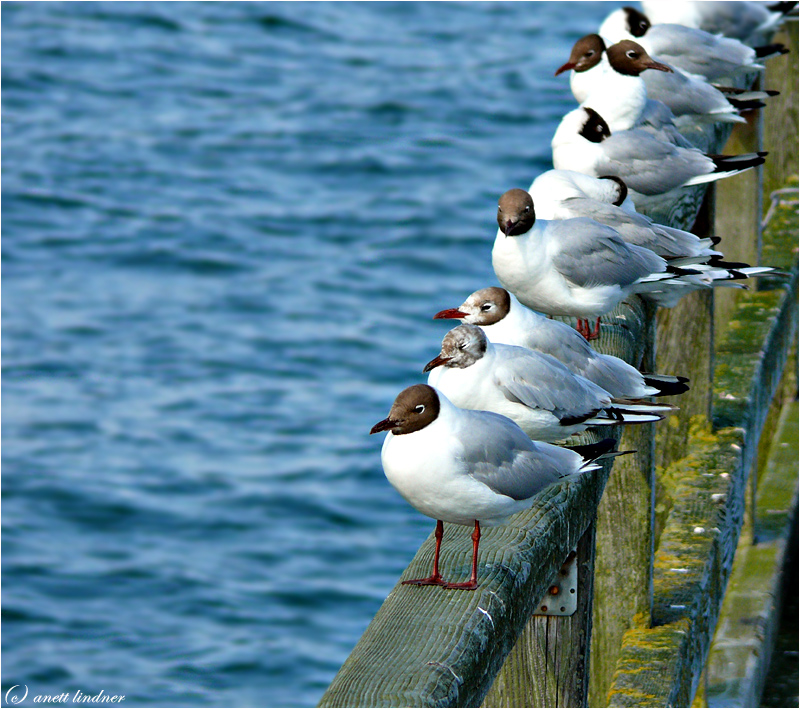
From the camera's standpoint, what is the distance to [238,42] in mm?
20500

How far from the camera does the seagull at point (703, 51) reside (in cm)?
517

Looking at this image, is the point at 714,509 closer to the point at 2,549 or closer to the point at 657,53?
the point at 657,53

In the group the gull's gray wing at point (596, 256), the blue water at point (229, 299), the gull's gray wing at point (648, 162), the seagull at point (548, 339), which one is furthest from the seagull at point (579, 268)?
the blue water at point (229, 299)

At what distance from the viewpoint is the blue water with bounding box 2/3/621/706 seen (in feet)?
32.7

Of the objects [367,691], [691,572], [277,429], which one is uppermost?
[367,691]

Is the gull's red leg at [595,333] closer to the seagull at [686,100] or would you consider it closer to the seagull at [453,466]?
the seagull at [453,466]

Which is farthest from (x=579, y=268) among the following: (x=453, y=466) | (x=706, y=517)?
(x=453, y=466)

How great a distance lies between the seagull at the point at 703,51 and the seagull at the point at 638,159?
2.69 feet

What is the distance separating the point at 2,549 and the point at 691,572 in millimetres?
8073

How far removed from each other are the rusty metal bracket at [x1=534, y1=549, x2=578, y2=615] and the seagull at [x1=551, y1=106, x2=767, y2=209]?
178 cm

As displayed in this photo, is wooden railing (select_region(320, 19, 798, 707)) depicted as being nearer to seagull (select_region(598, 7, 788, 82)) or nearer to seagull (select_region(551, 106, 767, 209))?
seagull (select_region(551, 106, 767, 209))

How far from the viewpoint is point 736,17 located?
6066 mm

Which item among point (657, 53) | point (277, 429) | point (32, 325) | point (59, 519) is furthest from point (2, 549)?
point (657, 53)

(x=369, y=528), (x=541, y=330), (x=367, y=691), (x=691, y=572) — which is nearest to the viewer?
(x=367, y=691)
